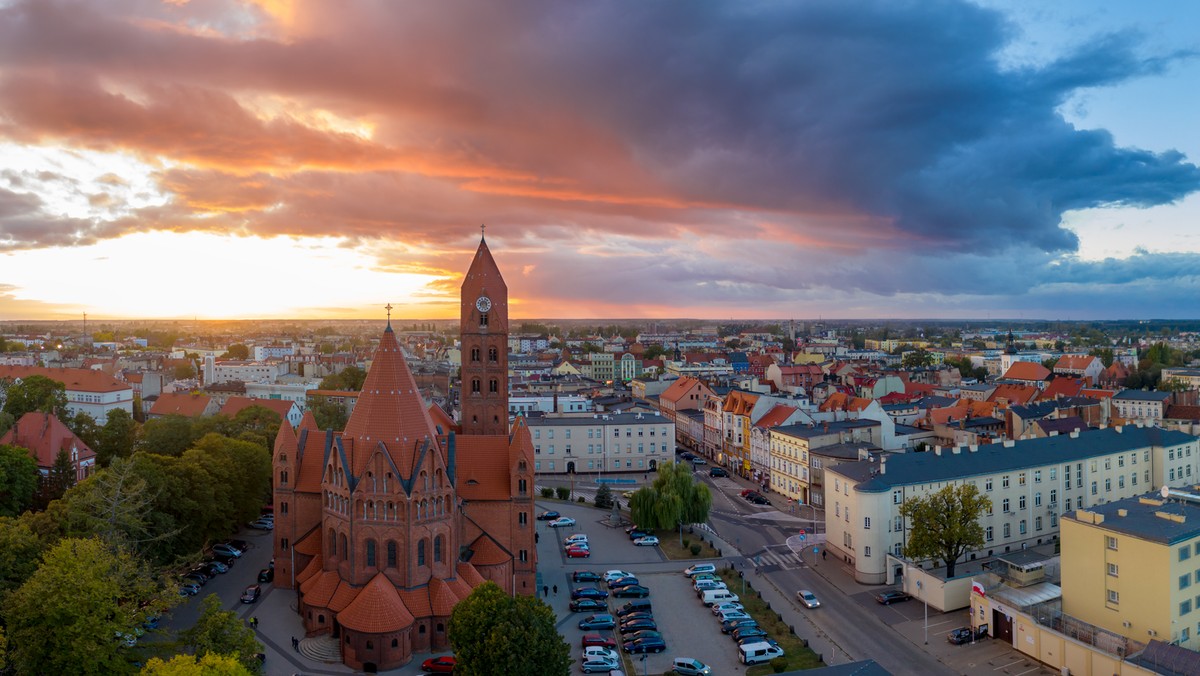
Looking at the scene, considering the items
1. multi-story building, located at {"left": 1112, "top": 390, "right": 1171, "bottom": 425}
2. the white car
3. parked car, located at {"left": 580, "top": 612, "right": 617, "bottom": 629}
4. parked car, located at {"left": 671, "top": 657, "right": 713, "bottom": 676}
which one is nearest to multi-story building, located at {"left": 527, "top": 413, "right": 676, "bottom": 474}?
the white car

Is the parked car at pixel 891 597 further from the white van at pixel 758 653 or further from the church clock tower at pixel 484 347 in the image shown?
the church clock tower at pixel 484 347

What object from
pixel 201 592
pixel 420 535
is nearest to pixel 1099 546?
pixel 420 535

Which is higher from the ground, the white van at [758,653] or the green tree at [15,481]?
the green tree at [15,481]

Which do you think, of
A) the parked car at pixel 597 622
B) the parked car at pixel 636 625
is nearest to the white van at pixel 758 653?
the parked car at pixel 636 625

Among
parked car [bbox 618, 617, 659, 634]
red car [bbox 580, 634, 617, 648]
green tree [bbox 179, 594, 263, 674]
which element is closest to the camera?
green tree [bbox 179, 594, 263, 674]

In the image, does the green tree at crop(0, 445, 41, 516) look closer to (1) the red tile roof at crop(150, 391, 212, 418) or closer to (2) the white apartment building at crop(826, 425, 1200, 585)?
(1) the red tile roof at crop(150, 391, 212, 418)
